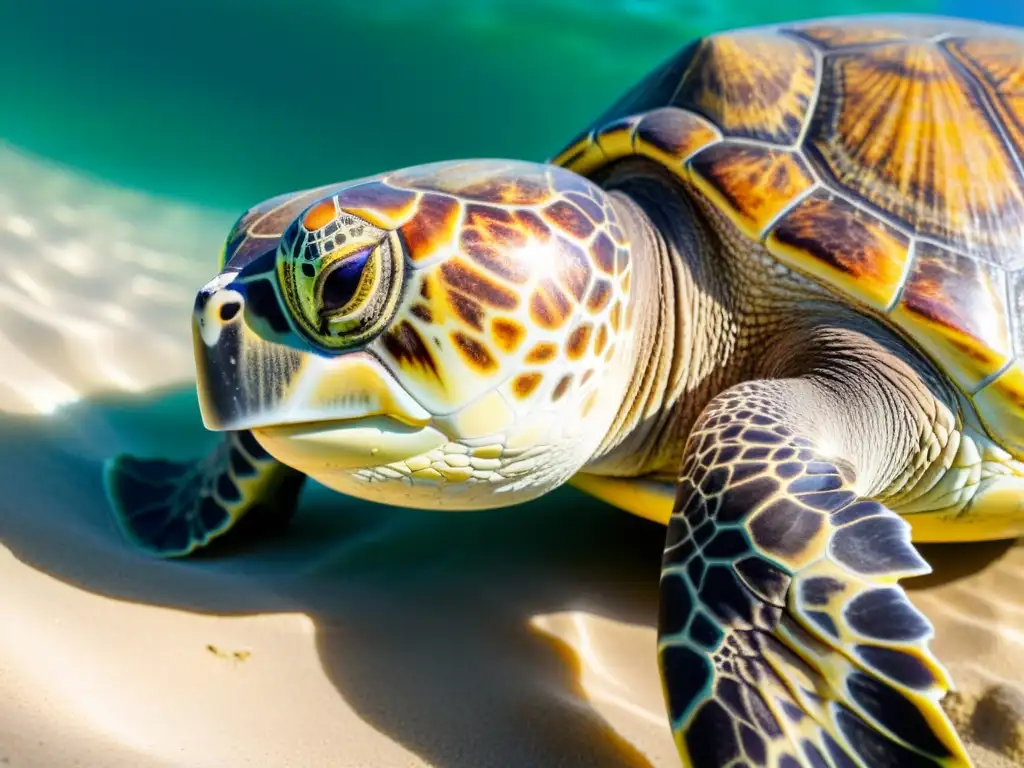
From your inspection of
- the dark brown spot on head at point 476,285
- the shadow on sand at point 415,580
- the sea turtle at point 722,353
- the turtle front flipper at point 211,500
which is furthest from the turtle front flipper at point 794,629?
the turtle front flipper at point 211,500

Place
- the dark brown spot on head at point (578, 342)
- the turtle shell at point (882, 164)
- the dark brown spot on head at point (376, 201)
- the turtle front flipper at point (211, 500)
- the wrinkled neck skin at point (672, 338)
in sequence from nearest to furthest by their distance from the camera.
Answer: the dark brown spot on head at point (376, 201) → the dark brown spot on head at point (578, 342) → the turtle shell at point (882, 164) → the wrinkled neck skin at point (672, 338) → the turtle front flipper at point (211, 500)

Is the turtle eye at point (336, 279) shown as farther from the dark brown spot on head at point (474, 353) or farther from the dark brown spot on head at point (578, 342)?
the dark brown spot on head at point (578, 342)

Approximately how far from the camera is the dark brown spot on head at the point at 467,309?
3.62 feet

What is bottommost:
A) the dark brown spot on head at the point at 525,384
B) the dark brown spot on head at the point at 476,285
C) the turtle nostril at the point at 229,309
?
the dark brown spot on head at the point at 525,384

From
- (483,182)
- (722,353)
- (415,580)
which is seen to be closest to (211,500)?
(415,580)

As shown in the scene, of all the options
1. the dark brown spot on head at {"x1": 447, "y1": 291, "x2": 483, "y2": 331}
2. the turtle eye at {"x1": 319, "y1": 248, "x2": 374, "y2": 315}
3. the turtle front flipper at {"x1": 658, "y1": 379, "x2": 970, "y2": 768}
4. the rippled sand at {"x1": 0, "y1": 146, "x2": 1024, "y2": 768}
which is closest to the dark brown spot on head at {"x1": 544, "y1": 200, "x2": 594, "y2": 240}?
the dark brown spot on head at {"x1": 447, "y1": 291, "x2": 483, "y2": 331}

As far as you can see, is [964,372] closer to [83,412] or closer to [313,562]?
[313,562]

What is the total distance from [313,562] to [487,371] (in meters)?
0.81

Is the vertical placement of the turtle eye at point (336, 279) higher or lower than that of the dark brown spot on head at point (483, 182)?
lower

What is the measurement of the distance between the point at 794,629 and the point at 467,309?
2.12 ft

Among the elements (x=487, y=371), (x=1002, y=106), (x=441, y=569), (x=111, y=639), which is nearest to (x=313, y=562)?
(x=441, y=569)

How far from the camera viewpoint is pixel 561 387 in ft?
4.04

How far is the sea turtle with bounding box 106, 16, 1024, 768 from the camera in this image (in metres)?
0.97

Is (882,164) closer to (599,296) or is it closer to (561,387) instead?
(599,296)
